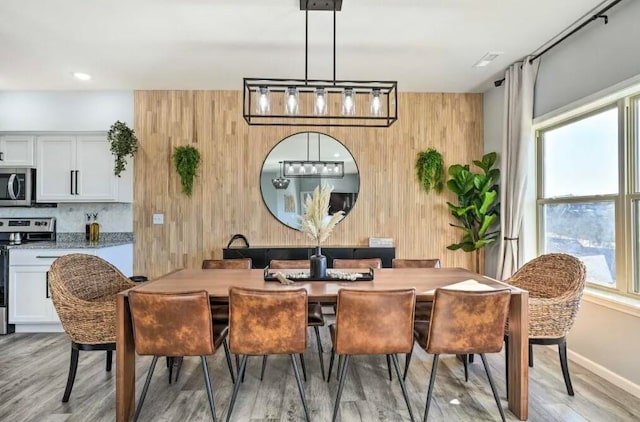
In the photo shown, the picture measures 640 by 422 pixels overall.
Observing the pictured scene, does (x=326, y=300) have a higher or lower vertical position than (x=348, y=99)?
lower

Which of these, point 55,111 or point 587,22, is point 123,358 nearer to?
point 55,111

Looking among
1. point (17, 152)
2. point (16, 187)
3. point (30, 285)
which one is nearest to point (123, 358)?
point (30, 285)

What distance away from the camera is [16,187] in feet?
14.3

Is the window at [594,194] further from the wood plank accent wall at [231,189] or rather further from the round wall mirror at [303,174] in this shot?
the round wall mirror at [303,174]

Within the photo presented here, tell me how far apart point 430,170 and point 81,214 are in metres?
4.30

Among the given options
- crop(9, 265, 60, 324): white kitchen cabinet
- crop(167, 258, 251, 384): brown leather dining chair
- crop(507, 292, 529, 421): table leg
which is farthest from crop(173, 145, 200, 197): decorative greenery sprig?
crop(507, 292, 529, 421): table leg

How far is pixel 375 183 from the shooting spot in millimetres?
4680

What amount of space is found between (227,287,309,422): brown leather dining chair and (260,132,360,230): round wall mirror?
8.12 ft

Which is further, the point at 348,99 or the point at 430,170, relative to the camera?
the point at 430,170

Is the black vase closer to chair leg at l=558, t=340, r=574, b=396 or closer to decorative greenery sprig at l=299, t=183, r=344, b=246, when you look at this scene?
decorative greenery sprig at l=299, t=183, r=344, b=246

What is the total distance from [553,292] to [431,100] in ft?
9.23

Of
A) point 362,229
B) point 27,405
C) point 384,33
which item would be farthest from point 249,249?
point 384,33

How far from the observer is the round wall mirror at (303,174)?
4.59 meters

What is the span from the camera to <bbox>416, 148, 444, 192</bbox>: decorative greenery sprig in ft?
15.1
